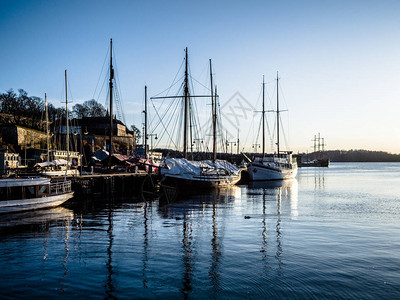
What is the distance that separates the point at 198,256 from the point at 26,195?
20.3 m

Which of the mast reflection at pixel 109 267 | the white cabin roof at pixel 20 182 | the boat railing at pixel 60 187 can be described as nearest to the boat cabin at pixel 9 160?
the boat railing at pixel 60 187

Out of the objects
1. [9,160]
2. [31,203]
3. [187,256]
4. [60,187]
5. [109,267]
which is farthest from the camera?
[9,160]

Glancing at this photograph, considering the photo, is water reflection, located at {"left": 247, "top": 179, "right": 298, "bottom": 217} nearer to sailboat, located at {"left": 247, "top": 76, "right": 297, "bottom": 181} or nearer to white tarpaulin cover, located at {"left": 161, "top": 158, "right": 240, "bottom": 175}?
white tarpaulin cover, located at {"left": 161, "top": 158, "right": 240, "bottom": 175}

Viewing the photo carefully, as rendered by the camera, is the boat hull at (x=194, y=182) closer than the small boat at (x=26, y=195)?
No

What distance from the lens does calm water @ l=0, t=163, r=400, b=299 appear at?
12594 millimetres

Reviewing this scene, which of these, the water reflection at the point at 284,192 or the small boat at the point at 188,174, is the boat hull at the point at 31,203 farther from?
the water reflection at the point at 284,192

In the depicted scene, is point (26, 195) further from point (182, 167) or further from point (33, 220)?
point (182, 167)

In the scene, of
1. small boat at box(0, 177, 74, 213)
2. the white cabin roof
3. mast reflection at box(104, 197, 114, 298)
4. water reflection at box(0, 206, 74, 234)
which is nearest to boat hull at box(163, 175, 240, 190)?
small boat at box(0, 177, 74, 213)

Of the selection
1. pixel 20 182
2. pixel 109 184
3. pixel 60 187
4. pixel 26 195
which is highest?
pixel 20 182

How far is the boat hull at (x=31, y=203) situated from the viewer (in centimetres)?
2857

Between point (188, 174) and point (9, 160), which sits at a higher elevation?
point (9, 160)

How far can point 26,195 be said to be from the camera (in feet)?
99.7

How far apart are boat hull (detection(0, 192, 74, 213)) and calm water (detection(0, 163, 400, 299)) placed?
4.22 feet

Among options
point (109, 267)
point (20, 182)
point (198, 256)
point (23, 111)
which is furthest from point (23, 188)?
point (23, 111)
